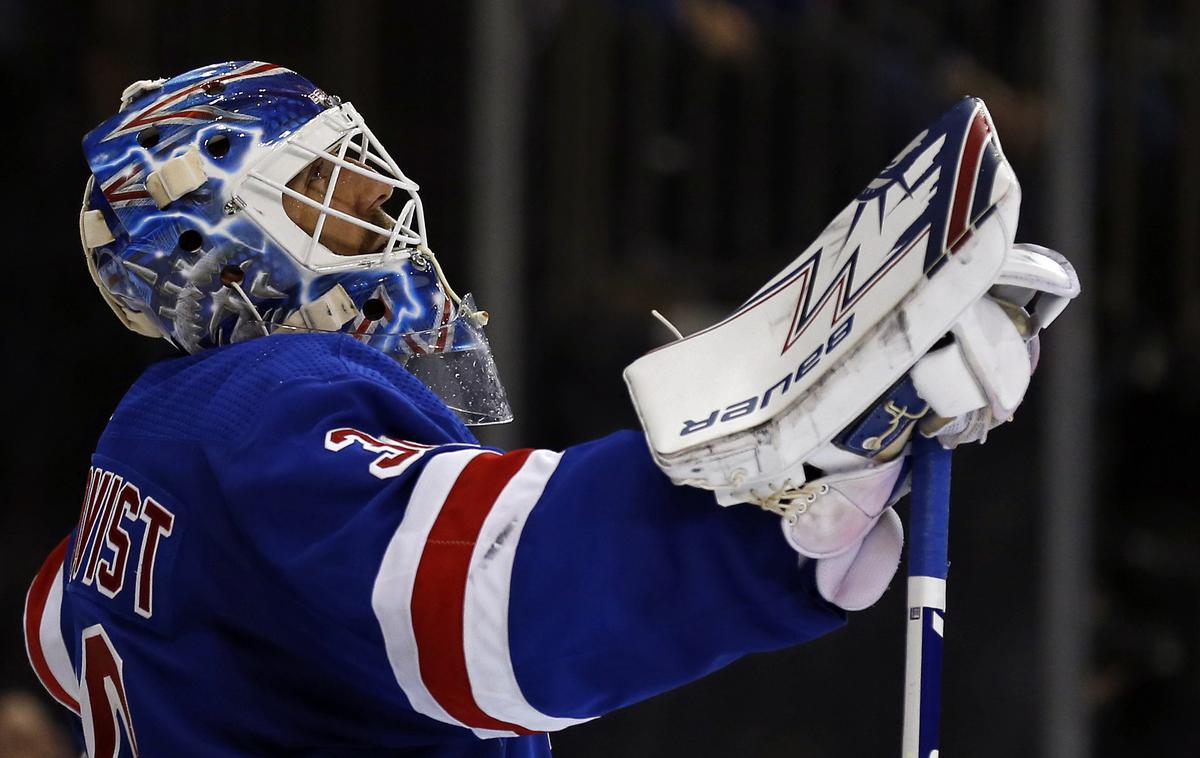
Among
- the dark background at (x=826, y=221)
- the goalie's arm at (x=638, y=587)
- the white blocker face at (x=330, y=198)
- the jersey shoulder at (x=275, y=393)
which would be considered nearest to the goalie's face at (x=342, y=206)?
the white blocker face at (x=330, y=198)

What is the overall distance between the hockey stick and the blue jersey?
8 centimetres

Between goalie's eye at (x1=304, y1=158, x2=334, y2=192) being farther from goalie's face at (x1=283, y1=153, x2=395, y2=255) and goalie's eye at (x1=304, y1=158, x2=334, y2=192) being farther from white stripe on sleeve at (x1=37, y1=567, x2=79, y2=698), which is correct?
white stripe on sleeve at (x1=37, y1=567, x2=79, y2=698)

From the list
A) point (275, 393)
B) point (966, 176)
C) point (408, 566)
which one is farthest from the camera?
point (275, 393)

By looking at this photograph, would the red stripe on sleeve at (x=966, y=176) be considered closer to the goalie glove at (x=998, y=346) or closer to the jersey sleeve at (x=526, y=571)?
the goalie glove at (x=998, y=346)

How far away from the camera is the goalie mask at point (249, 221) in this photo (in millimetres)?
1291

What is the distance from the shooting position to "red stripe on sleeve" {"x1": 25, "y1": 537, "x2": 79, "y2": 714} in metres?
1.45

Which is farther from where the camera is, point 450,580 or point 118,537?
point 118,537

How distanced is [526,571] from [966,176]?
34 centimetres

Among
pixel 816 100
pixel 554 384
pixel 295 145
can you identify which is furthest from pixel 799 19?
pixel 295 145

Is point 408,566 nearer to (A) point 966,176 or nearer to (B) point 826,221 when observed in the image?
(A) point 966,176

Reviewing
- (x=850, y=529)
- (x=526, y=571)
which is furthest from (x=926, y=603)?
(x=526, y=571)

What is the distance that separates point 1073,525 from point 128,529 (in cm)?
288

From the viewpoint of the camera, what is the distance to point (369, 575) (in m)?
0.97

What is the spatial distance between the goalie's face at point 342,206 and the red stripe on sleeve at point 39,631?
43 cm
